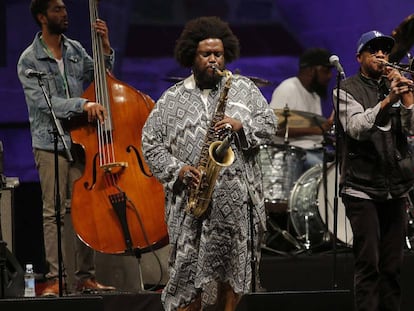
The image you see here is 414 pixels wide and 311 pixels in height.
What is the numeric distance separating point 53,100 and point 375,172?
2.35m

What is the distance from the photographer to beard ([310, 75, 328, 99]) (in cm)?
972

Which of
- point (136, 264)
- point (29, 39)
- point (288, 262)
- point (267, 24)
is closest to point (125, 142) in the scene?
point (136, 264)

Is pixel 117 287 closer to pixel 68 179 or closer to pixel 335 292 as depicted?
pixel 68 179

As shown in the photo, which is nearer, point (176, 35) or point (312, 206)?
point (312, 206)

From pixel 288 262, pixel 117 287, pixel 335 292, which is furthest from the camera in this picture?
pixel 288 262

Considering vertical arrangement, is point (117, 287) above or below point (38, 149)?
below

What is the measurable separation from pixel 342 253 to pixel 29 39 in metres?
3.46

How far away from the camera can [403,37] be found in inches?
354

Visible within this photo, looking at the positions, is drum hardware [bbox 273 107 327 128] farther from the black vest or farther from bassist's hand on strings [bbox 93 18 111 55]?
the black vest

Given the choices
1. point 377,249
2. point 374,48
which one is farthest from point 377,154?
point 374,48

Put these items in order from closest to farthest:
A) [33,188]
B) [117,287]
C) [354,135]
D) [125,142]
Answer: [354,135] → [125,142] → [117,287] → [33,188]

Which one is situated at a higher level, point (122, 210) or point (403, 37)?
point (403, 37)

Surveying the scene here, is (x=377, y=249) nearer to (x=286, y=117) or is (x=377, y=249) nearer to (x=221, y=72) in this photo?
(x=221, y=72)

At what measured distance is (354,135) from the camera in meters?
6.59
